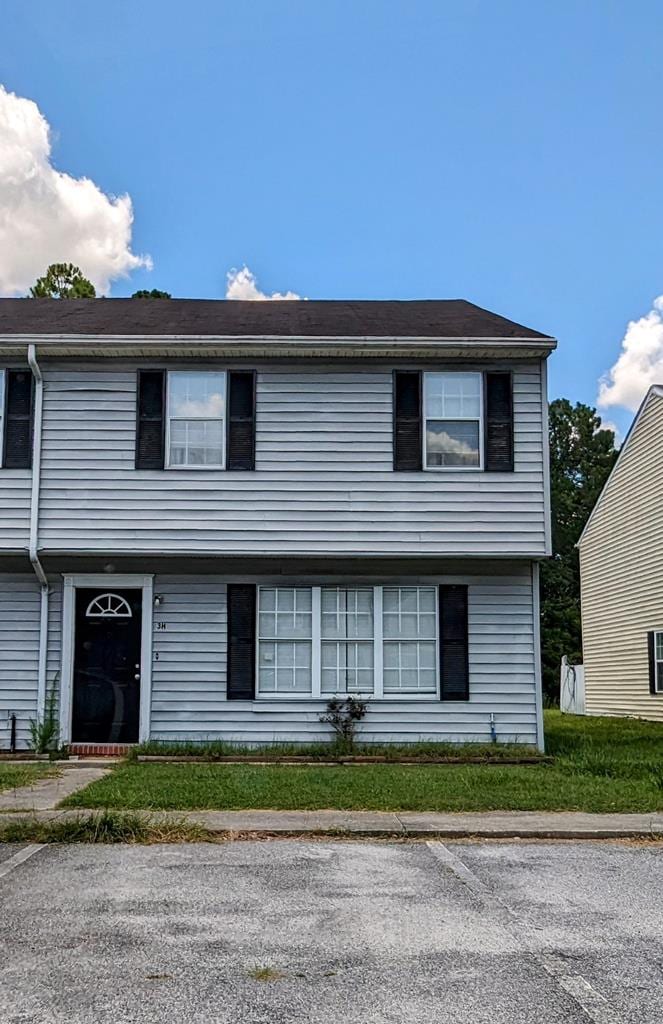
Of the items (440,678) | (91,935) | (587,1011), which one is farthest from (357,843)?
(440,678)

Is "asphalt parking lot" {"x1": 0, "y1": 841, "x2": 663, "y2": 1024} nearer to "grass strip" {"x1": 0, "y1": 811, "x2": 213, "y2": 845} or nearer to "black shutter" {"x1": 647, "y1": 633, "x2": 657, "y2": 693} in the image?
"grass strip" {"x1": 0, "y1": 811, "x2": 213, "y2": 845}

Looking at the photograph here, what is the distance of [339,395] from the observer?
1387 centimetres

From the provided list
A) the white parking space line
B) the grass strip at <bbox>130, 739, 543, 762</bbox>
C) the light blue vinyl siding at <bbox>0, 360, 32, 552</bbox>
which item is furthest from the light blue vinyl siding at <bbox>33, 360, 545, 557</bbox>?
the white parking space line

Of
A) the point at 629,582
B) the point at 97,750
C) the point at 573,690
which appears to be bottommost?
the point at 573,690

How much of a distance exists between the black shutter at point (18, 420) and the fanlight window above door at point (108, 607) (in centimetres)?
202

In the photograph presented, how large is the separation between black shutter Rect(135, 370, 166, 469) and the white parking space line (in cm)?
649

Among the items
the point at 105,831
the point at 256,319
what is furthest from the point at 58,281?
the point at 105,831

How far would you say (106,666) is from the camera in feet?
45.3

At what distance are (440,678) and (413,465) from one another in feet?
9.39

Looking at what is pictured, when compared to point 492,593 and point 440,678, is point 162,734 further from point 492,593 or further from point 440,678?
point 492,593

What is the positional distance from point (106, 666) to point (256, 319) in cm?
538

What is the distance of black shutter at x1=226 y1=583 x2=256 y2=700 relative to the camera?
1372 cm

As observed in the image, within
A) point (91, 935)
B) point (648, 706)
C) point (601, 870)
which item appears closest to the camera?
point (91, 935)

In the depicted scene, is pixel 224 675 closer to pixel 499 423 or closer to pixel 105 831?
pixel 499 423
